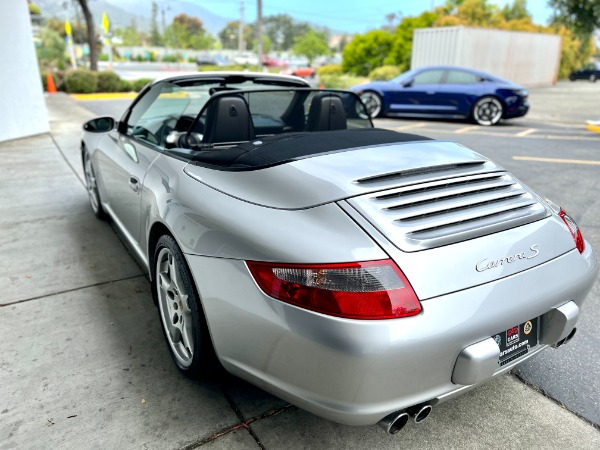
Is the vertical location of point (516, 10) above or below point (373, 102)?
above

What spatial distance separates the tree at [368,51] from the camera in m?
25.3

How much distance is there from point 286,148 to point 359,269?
0.90 meters

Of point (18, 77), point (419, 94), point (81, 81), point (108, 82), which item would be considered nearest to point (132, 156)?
point (18, 77)

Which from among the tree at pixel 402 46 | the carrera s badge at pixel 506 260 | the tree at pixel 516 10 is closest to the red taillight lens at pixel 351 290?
the carrera s badge at pixel 506 260

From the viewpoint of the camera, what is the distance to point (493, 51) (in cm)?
2189

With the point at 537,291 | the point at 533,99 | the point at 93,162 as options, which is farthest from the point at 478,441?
the point at 533,99

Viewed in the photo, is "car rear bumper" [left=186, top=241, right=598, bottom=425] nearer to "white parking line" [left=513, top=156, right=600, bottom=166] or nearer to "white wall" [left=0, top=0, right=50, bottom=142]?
"white parking line" [left=513, top=156, right=600, bottom=166]

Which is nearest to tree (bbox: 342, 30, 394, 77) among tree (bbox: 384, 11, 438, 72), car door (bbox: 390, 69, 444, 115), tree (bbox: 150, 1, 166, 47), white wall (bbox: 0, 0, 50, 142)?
tree (bbox: 384, 11, 438, 72)

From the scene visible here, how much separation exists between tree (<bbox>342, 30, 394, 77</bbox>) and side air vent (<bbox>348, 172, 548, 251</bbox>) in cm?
2498

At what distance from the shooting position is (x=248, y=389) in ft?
7.54

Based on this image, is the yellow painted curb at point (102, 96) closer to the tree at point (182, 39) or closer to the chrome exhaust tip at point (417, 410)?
the chrome exhaust tip at point (417, 410)

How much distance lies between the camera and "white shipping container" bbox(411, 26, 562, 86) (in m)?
19.7

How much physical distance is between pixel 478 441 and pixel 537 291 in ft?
2.27

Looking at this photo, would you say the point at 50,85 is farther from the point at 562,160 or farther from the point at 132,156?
the point at 132,156
